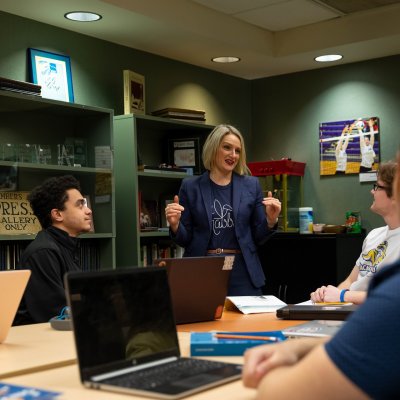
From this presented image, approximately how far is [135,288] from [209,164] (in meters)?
2.42

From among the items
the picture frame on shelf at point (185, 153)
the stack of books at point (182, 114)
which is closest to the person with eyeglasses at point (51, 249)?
the stack of books at point (182, 114)

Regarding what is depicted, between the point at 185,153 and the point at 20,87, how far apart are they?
1.62 meters

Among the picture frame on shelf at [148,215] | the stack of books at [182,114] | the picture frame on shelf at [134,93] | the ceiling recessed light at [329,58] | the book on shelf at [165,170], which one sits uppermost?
the ceiling recessed light at [329,58]

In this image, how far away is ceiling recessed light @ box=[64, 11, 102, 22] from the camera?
4205 mm

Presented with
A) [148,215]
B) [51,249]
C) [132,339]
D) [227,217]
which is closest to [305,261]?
[148,215]

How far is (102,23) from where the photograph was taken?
4.41 meters

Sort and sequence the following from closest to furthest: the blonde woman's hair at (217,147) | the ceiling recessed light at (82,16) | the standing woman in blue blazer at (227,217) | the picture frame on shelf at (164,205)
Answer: the standing woman in blue blazer at (227,217)
the blonde woman's hair at (217,147)
the ceiling recessed light at (82,16)
the picture frame on shelf at (164,205)

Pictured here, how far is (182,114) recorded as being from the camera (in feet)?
16.5

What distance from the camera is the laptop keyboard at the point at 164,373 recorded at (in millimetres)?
1378

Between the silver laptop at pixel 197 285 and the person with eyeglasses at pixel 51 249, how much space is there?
592mm

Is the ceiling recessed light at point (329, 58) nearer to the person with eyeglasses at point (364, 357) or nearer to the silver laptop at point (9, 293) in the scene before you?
the silver laptop at point (9, 293)

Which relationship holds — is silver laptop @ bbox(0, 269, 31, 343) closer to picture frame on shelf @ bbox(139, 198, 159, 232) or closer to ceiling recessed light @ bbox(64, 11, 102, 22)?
ceiling recessed light @ bbox(64, 11, 102, 22)

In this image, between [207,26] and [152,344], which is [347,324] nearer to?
[152,344]

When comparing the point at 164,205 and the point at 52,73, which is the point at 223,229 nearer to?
the point at 164,205
